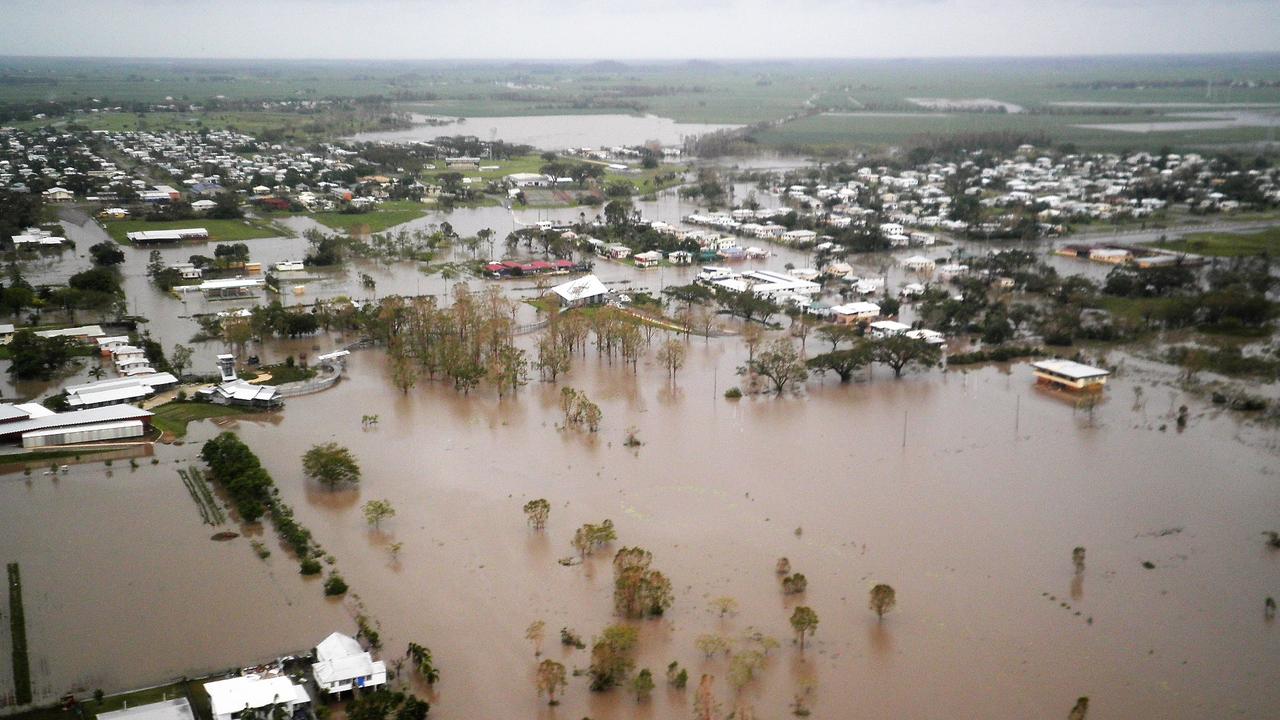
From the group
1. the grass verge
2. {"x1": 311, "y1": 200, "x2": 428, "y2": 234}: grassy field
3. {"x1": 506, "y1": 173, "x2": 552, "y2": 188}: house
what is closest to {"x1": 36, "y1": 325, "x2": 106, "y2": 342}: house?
the grass verge

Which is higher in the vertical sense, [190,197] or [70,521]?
[190,197]

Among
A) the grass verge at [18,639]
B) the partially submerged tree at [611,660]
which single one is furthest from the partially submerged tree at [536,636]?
the grass verge at [18,639]

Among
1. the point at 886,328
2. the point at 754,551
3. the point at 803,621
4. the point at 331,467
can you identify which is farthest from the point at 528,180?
the point at 803,621

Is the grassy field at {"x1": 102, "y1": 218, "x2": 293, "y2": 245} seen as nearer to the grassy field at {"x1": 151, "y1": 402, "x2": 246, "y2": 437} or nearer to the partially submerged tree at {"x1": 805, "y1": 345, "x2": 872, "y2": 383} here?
the grassy field at {"x1": 151, "y1": 402, "x2": 246, "y2": 437}

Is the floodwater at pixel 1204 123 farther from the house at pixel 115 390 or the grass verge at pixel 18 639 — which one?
the grass verge at pixel 18 639

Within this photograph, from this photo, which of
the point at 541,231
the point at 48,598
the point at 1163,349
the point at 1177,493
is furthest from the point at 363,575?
the point at 541,231

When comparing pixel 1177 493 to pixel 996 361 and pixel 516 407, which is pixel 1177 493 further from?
pixel 516 407
